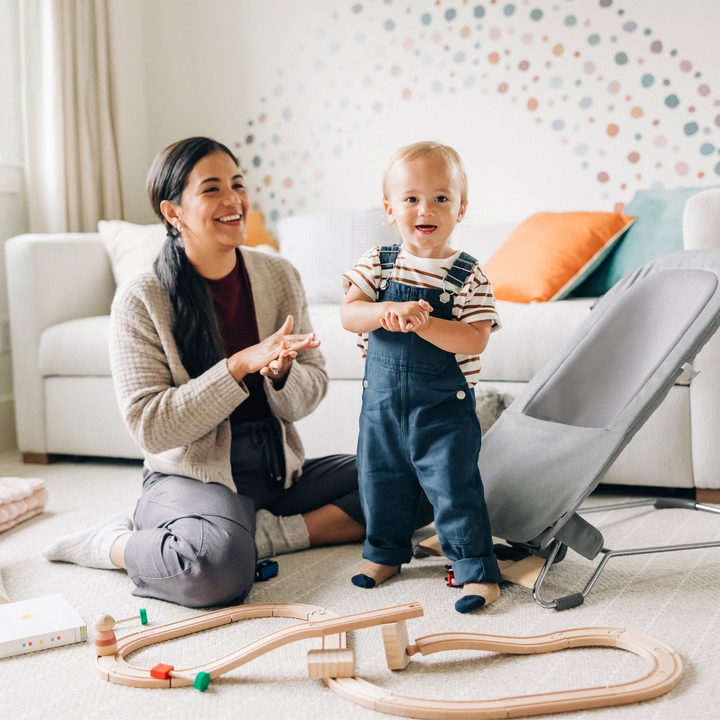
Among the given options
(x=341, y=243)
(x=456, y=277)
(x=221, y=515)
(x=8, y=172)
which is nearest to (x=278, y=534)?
(x=221, y=515)

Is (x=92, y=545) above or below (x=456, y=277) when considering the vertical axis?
below

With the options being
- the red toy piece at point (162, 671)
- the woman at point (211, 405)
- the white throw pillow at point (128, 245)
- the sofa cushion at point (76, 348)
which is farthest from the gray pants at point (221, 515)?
the white throw pillow at point (128, 245)

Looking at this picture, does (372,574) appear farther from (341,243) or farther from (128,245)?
(128,245)

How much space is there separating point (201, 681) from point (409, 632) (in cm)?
35

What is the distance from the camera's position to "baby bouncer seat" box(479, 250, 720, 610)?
1.40 metres

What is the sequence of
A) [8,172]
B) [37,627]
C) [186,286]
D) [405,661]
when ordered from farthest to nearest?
[8,172]
[186,286]
[37,627]
[405,661]

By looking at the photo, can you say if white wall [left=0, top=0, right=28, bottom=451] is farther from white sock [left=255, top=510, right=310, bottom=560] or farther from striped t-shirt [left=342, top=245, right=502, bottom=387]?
striped t-shirt [left=342, top=245, right=502, bottom=387]

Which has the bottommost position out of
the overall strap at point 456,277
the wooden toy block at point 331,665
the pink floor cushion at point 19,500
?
the pink floor cushion at point 19,500

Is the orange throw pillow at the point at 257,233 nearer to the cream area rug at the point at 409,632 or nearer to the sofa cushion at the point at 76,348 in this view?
the sofa cushion at the point at 76,348

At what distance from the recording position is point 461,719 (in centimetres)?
98

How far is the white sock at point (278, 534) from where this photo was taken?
1631 mm

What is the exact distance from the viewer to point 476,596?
1.32 metres

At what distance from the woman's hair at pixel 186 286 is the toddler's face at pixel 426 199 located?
45cm

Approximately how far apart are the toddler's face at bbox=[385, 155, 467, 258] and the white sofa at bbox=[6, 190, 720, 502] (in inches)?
28.6
